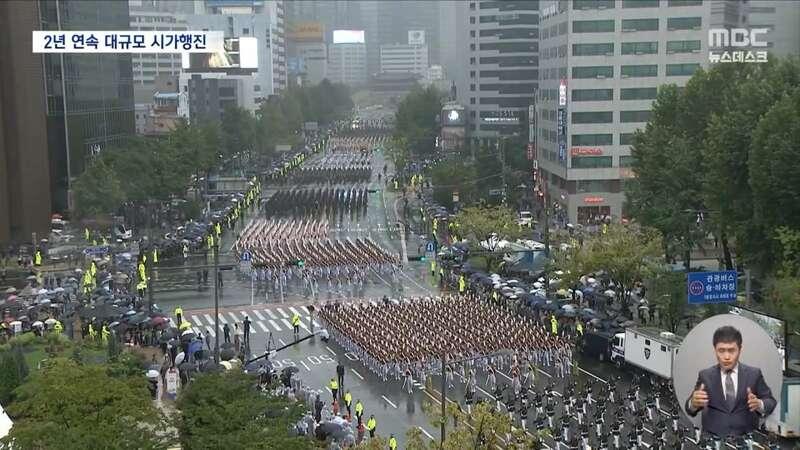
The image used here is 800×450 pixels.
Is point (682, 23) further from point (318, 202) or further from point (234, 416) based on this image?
point (234, 416)

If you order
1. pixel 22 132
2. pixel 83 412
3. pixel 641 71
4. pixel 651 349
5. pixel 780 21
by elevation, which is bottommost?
pixel 651 349

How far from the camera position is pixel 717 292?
31.8 metres

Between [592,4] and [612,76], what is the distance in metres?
5.59

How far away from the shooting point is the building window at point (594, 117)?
7625 cm

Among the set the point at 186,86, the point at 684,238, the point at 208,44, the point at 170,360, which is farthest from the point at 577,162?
the point at 186,86

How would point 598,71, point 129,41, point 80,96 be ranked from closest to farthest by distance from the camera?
point 129,41, point 80,96, point 598,71

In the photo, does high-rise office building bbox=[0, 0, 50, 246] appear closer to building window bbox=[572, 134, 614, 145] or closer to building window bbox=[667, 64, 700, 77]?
building window bbox=[572, 134, 614, 145]

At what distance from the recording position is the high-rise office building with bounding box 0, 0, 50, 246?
63531 mm

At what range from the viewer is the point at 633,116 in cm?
7612

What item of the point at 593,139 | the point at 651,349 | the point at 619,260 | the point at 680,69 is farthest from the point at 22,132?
the point at 680,69

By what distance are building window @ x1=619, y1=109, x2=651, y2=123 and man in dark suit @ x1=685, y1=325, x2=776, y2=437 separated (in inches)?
2311

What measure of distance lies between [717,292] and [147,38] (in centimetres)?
3329

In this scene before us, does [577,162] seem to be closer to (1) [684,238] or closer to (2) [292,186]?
(1) [684,238]

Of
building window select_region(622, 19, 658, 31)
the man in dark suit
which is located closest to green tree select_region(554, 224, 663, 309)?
the man in dark suit
